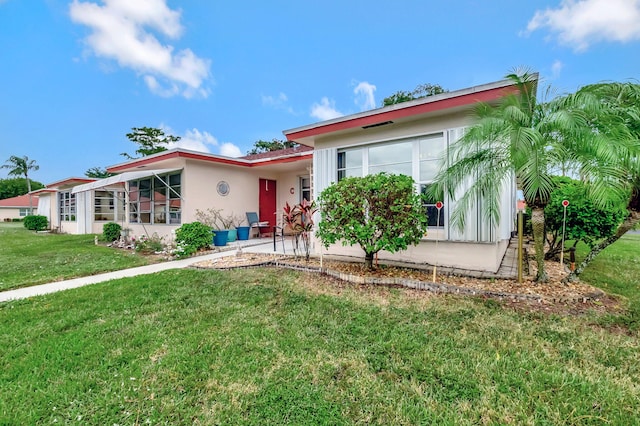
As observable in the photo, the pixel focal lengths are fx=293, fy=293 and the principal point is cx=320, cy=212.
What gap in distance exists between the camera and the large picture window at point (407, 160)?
620 cm

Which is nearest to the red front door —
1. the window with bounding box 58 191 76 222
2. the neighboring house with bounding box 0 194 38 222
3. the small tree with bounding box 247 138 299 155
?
the window with bounding box 58 191 76 222

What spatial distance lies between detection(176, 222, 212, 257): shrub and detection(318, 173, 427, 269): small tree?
5.05m

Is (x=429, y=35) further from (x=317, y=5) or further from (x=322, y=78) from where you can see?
(x=322, y=78)

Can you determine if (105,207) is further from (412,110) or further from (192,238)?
(412,110)

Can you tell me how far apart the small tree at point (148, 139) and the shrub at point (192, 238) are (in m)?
27.4

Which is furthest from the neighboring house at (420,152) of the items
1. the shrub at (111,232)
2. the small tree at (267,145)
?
the small tree at (267,145)

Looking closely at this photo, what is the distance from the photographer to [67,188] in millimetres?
18281

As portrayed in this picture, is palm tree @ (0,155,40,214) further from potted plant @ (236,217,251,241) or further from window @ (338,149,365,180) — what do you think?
window @ (338,149,365,180)

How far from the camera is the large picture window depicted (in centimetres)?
620

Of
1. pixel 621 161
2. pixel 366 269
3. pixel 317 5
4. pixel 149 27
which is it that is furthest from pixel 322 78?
pixel 621 161

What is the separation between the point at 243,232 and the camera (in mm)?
11758

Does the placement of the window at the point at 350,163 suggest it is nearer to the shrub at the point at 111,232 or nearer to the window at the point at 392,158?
the window at the point at 392,158

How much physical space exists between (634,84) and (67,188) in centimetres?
2472

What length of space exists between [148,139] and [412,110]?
3429 cm
